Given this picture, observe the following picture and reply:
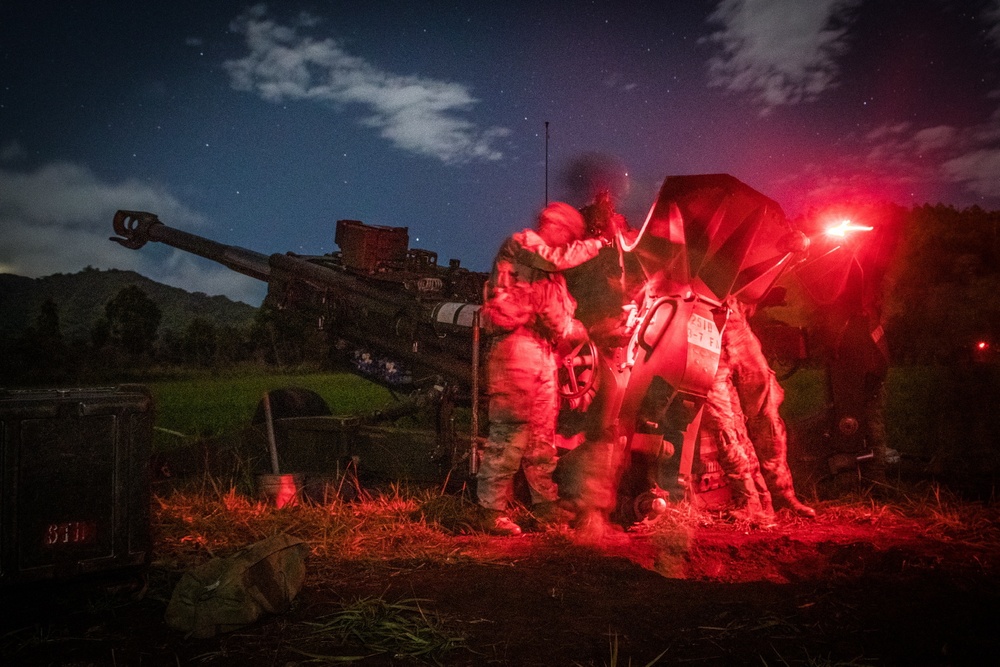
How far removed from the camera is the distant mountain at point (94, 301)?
231 ft

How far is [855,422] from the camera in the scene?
5.23 meters

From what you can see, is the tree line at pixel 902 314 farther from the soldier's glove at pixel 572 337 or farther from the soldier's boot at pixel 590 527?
the soldier's boot at pixel 590 527

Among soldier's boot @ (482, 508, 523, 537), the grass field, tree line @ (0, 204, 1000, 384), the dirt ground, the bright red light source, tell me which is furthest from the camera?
the grass field

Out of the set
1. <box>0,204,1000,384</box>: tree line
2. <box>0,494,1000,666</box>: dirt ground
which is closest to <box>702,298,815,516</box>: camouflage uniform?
<box>0,494,1000,666</box>: dirt ground

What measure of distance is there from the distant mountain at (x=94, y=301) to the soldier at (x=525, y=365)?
6714 centimetres

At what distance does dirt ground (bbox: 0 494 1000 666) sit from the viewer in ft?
7.99

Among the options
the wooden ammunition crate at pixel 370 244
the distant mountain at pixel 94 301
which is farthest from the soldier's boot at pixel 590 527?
the distant mountain at pixel 94 301

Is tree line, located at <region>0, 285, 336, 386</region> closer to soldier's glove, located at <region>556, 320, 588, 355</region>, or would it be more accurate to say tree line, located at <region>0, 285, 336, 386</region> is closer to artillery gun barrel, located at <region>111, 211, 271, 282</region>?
artillery gun barrel, located at <region>111, 211, 271, 282</region>

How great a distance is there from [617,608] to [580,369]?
243 cm

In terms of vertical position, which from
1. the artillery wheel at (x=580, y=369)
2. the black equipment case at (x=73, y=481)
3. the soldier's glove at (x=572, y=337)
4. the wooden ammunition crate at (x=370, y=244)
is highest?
the wooden ammunition crate at (x=370, y=244)

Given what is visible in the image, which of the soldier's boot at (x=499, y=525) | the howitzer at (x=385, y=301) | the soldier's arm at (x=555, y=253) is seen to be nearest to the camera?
the soldier's boot at (x=499, y=525)

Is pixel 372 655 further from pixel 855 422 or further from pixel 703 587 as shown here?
pixel 855 422

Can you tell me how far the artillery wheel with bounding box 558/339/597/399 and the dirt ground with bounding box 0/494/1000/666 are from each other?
132cm

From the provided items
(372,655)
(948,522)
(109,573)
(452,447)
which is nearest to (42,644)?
(109,573)
